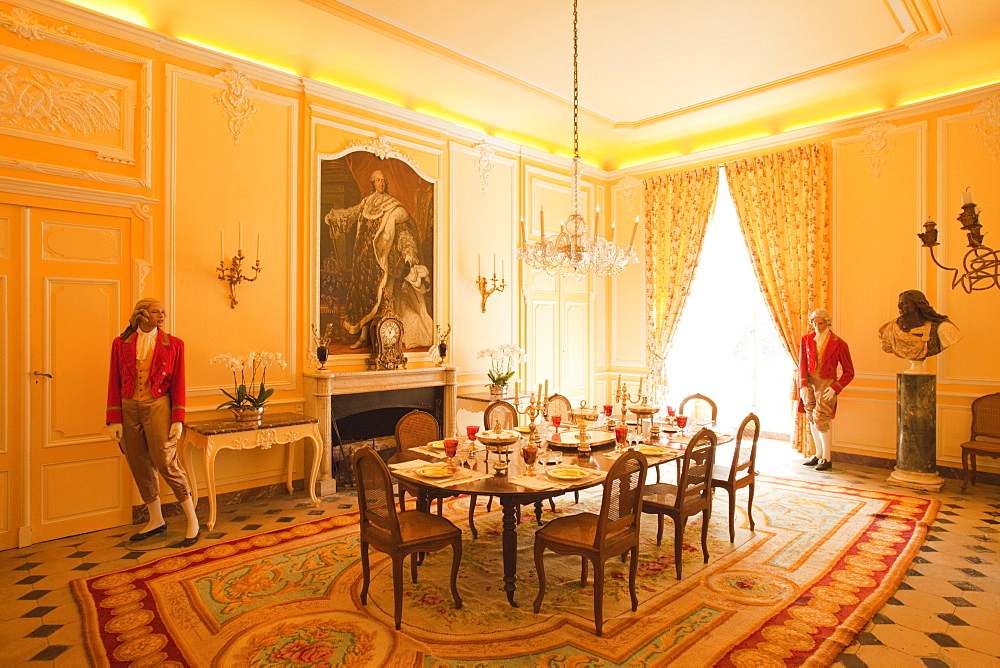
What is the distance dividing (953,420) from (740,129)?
13.9 feet

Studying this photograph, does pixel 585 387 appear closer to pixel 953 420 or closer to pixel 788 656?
pixel 953 420

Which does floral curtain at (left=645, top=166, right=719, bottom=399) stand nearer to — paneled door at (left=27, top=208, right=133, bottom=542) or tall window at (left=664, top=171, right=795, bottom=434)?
tall window at (left=664, top=171, right=795, bottom=434)

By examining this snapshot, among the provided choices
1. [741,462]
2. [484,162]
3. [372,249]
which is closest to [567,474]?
[741,462]

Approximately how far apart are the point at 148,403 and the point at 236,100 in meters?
2.80

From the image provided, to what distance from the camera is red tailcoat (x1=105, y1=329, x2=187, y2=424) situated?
419 cm

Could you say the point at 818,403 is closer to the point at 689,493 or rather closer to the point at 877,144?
the point at 877,144

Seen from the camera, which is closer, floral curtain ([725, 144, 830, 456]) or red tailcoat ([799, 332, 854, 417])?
red tailcoat ([799, 332, 854, 417])

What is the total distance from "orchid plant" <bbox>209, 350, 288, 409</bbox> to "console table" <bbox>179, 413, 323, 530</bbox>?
0.18 meters

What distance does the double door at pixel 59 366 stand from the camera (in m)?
4.19

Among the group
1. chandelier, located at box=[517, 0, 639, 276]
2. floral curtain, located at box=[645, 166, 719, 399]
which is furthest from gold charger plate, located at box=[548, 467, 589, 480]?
floral curtain, located at box=[645, 166, 719, 399]

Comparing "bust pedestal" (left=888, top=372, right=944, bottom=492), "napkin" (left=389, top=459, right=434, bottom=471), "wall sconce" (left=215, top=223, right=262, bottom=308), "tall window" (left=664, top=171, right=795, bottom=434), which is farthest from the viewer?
"tall window" (left=664, top=171, right=795, bottom=434)

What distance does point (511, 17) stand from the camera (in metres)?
4.90

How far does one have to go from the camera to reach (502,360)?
7363mm

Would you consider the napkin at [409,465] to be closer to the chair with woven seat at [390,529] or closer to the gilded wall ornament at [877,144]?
the chair with woven seat at [390,529]
